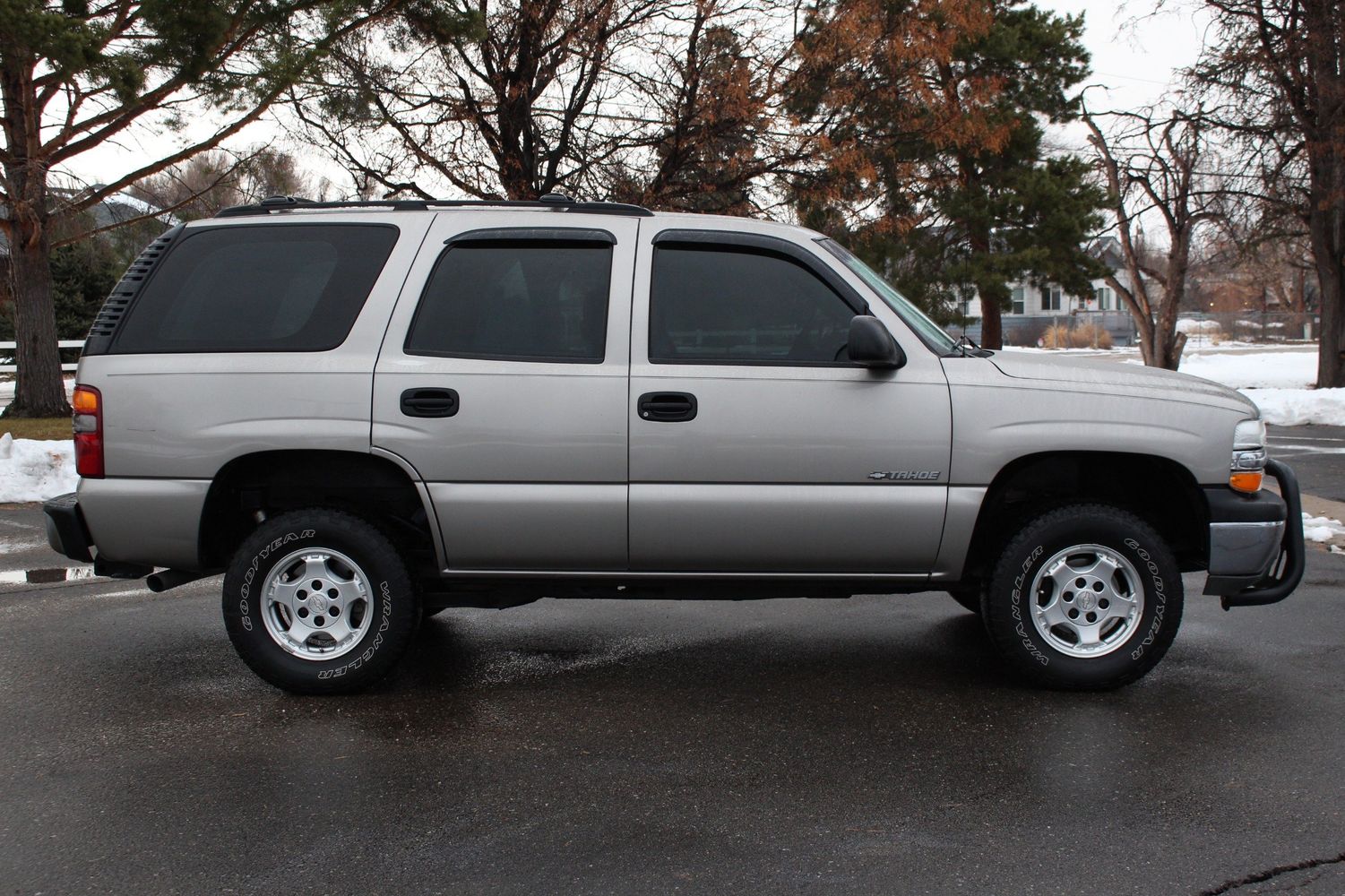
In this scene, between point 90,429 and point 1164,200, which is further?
point 1164,200

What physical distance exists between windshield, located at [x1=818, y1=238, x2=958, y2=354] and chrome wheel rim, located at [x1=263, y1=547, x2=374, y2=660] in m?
2.39

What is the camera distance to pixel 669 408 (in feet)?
15.5

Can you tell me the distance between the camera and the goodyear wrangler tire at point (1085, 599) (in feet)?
15.7

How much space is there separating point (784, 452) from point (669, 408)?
486mm

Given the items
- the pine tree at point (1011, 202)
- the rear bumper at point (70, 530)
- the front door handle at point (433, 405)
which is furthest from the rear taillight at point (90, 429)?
the pine tree at point (1011, 202)

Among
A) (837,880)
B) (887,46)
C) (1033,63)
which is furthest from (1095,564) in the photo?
(1033,63)

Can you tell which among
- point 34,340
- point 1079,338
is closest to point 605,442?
point 34,340

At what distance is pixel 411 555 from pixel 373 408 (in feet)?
2.30

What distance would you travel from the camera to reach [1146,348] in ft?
102

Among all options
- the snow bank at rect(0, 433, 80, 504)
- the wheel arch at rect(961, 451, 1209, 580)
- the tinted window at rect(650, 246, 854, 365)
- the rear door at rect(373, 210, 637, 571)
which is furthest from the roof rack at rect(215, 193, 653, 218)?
the snow bank at rect(0, 433, 80, 504)

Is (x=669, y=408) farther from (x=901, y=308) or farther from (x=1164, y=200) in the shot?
(x=1164, y=200)

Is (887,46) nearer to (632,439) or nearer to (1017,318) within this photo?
(632,439)

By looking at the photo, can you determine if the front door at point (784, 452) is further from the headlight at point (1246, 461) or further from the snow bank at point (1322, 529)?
the snow bank at point (1322, 529)

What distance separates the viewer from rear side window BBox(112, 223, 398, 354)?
16.1ft
